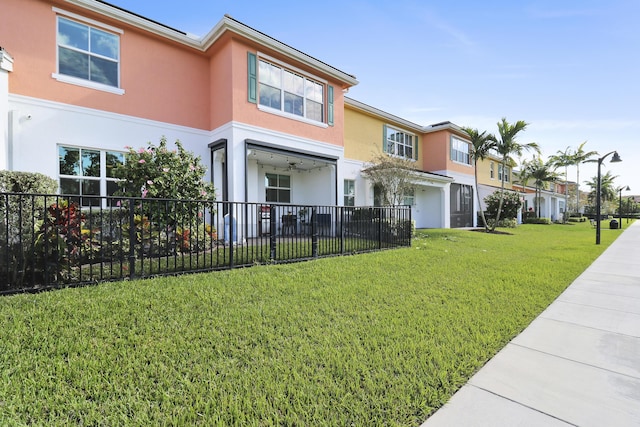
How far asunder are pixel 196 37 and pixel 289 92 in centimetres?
350

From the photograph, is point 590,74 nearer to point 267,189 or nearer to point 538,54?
point 538,54

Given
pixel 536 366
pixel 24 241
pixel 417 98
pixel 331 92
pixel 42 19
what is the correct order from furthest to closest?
pixel 331 92 → pixel 417 98 → pixel 42 19 → pixel 24 241 → pixel 536 366

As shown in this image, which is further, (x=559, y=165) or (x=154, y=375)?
(x=559, y=165)

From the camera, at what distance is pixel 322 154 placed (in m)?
11.6

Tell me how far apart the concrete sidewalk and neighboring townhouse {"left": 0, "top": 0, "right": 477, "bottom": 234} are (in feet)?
26.0

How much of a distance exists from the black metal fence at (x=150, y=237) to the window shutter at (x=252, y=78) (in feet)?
12.5

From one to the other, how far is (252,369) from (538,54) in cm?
1278

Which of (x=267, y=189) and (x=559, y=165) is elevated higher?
(x=559, y=165)

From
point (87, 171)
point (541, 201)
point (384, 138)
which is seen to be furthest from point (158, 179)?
point (541, 201)

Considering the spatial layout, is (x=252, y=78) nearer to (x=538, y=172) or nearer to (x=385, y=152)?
(x=385, y=152)

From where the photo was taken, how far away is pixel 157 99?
9.38 m

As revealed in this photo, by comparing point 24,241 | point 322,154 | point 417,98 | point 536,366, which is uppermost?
point 417,98

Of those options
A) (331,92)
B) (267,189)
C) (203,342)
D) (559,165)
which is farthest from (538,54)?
(559,165)

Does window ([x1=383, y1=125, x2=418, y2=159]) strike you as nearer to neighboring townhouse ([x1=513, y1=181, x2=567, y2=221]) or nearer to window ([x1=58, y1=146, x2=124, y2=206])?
window ([x1=58, y1=146, x2=124, y2=206])
